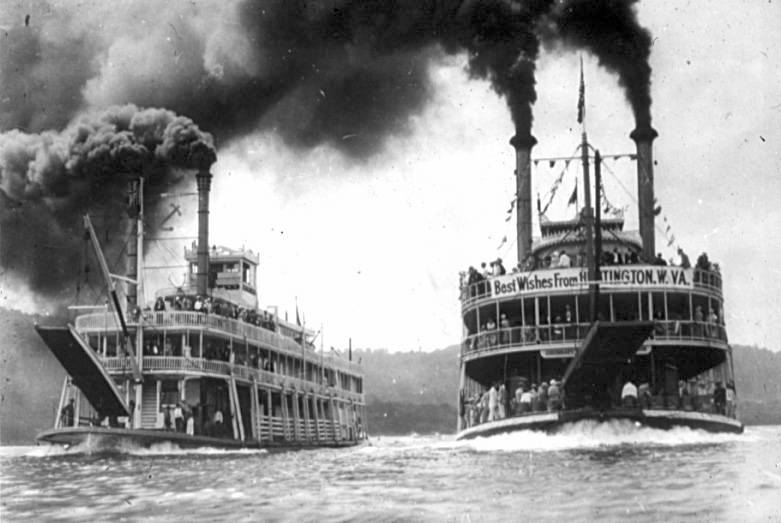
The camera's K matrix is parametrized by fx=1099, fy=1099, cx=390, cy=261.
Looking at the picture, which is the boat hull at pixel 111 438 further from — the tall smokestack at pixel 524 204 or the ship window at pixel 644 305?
the ship window at pixel 644 305

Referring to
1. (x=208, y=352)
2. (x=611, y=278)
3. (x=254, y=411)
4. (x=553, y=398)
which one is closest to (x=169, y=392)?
(x=208, y=352)

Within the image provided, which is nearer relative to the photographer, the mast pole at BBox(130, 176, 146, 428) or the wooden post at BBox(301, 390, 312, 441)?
the mast pole at BBox(130, 176, 146, 428)

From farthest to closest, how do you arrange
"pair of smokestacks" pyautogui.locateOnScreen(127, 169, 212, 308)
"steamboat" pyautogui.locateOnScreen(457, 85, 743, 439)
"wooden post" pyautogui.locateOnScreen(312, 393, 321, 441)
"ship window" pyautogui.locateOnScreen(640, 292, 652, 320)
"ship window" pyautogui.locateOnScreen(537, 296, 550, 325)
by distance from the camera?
"wooden post" pyautogui.locateOnScreen(312, 393, 321, 441), "pair of smokestacks" pyautogui.locateOnScreen(127, 169, 212, 308), "ship window" pyautogui.locateOnScreen(537, 296, 550, 325), "ship window" pyautogui.locateOnScreen(640, 292, 652, 320), "steamboat" pyautogui.locateOnScreen(457, 85, 743, 439)

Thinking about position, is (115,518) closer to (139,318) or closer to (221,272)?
(139,318)

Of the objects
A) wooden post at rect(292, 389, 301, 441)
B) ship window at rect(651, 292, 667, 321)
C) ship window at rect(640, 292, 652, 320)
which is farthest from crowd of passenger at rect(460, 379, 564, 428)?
wooden post at rect(292, 389, 301, 441)

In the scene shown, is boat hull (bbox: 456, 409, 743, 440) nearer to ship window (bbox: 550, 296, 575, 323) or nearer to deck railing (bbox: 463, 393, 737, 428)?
deck railing (bbox: 463, 393, 737, 428)

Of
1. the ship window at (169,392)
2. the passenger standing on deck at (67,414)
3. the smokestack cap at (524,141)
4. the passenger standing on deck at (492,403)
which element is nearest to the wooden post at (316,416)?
the ship window at (169,392)
